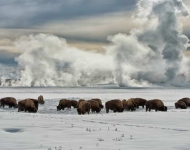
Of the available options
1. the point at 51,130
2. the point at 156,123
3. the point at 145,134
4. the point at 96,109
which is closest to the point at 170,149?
the point at 145,134

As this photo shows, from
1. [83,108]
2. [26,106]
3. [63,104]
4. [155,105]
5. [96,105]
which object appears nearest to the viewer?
[83,108]

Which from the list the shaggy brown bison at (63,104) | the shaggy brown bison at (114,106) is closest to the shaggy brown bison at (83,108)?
the shaggy brown bison at (114,106)

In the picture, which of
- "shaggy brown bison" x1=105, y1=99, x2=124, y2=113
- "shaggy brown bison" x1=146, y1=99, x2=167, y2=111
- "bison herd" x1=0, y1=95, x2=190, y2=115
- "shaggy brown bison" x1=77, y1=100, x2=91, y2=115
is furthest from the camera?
"shaggy brown bison" x1=146, y1=99, x2=167, y2=111

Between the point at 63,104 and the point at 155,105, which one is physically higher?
the point at 63,104

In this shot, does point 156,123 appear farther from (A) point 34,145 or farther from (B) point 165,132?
(A) point 34,145

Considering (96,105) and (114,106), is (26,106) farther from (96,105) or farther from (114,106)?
(114,106)

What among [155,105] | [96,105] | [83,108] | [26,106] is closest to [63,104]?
[26,106]

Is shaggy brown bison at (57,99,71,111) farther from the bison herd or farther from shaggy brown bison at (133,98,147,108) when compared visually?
shaggy brown bison at (133,98,147,108)

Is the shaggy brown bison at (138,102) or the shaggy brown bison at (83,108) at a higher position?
the shaggy brown bison at (138,102)

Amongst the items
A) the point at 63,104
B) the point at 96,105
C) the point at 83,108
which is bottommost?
the point at 83,108

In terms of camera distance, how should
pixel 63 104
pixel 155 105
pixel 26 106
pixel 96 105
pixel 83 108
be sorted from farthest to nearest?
pixel 63 104 < pixel 155 105 < pixel 26 106 < pixel 96 105 < pixel 83 108

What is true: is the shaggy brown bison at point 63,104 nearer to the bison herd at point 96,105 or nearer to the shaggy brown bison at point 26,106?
the bison herd at point 96,105

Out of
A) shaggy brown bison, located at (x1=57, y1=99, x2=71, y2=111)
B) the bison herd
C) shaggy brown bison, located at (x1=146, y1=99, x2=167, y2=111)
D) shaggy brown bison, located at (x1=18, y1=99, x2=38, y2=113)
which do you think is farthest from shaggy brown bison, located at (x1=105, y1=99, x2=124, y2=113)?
shaggy brown bison, located at (x1=57, y1=99, x2=71, y2=111)

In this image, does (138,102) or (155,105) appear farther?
(138,102)
